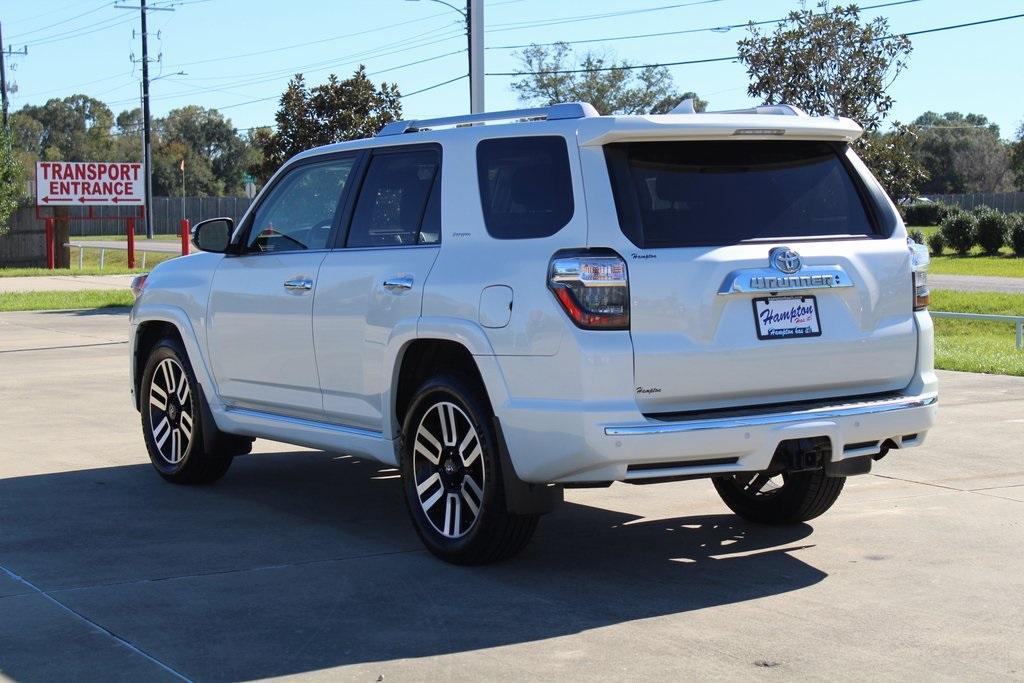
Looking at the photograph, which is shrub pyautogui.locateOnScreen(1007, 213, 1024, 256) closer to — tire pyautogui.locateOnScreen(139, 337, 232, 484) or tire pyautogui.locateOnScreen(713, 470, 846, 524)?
tire pyautogui.locateOnScreen(713, 470, 846, 524)

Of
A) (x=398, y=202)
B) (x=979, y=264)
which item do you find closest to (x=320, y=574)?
(x=398, y=202)

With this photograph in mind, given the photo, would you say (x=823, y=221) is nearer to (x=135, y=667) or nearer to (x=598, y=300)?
(x=598, y=300)

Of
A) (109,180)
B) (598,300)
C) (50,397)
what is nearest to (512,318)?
(598,300)

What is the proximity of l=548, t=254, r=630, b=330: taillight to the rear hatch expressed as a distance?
2.1 inches

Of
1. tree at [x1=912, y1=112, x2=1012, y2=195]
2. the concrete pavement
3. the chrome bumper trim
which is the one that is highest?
tree at [x1=912, y1=112, x2=1012, y2=195]

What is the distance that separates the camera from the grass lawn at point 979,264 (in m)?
35.6

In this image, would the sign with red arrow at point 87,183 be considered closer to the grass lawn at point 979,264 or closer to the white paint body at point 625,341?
the grass lawn at point 979,264

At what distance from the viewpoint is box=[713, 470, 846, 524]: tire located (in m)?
7.16

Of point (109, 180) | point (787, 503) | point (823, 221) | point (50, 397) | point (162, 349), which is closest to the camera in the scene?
point (823, 221)

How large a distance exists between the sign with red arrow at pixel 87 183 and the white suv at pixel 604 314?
35420 mm

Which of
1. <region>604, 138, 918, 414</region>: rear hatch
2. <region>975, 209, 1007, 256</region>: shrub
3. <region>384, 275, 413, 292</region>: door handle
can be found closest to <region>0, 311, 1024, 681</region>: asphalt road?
<region>604, 138, 918, 414</region>: rear hatch

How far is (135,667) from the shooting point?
5020 millimetres

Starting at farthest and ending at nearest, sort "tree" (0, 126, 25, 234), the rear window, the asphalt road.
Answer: "tree" (0, 126, 25, 234)
the rear window
the asphalt road

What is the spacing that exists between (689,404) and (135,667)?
235 cm
